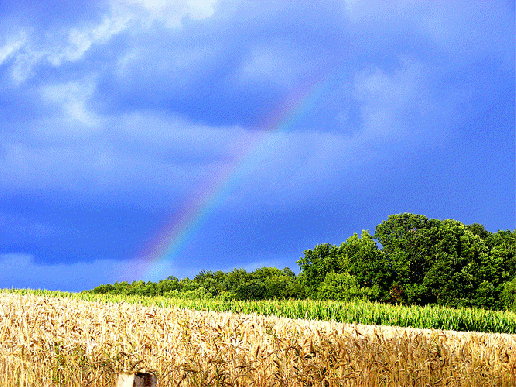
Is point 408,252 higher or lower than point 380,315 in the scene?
higher

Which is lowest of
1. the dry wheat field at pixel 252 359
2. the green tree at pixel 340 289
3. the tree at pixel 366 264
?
the dry wheat field at pixel 252 359

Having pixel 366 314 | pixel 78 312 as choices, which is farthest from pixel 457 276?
pixel 78 312

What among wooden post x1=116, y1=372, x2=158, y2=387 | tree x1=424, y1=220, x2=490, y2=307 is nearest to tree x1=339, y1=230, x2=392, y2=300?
tree x1=424, y1=220, x2=490, y2=307

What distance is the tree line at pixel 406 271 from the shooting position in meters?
34.9

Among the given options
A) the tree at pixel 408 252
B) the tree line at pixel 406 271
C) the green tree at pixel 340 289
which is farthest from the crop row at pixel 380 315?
the tree at pixel 408 252

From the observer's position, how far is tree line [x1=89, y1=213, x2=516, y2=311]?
115 ft

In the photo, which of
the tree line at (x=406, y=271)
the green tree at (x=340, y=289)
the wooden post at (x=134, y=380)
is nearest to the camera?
the wooden post at (x=134, y=380)

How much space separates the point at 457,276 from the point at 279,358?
30.2 m

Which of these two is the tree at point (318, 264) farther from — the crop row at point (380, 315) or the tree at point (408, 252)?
the crop row at point (380, 315)

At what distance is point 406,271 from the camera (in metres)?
35.6

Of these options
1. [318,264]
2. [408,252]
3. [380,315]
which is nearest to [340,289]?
[318,264]

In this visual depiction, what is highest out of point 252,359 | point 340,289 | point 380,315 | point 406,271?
point 406,271

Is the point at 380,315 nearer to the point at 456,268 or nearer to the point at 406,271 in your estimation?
the point at 406,271

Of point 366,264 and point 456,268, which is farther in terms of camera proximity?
point 456,268
